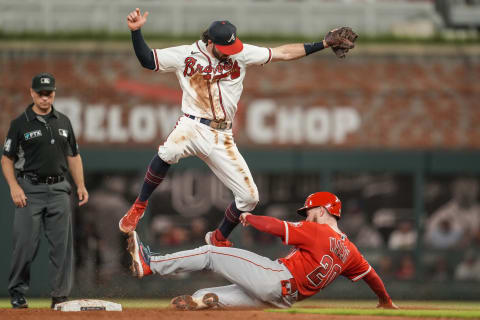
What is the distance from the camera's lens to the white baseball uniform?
7.55m

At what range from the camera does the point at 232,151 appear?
7.64 metres

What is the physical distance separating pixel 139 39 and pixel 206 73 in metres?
0.65

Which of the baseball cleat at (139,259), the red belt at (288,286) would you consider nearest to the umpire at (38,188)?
the baseball cleat at (139,259)

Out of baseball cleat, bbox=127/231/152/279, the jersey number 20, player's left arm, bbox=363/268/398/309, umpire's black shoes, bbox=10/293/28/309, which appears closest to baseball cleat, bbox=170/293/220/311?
baseball cleat, bbox=127/231/152/279

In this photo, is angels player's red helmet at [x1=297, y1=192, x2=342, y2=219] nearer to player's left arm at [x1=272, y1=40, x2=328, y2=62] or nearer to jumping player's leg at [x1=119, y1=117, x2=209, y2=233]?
jumping player's leg at [x1=119, y1=117, x2=209, y2=233]

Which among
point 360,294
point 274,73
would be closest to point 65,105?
point 274,73

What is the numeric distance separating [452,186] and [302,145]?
281 centimetres

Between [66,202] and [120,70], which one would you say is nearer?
[66,202]

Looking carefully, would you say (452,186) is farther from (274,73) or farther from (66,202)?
(66,202)

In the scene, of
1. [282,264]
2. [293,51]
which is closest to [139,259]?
[282,264]

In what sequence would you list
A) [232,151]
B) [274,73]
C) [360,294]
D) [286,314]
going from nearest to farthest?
[286,314]
[232,151]
[360,294]
[274,73]

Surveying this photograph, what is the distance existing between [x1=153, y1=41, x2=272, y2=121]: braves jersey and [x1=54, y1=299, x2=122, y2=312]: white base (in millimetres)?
1805

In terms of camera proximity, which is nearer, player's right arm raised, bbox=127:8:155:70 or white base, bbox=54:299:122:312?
player's right arm raised, bbox=127:8:155:70

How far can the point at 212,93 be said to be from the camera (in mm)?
7598
